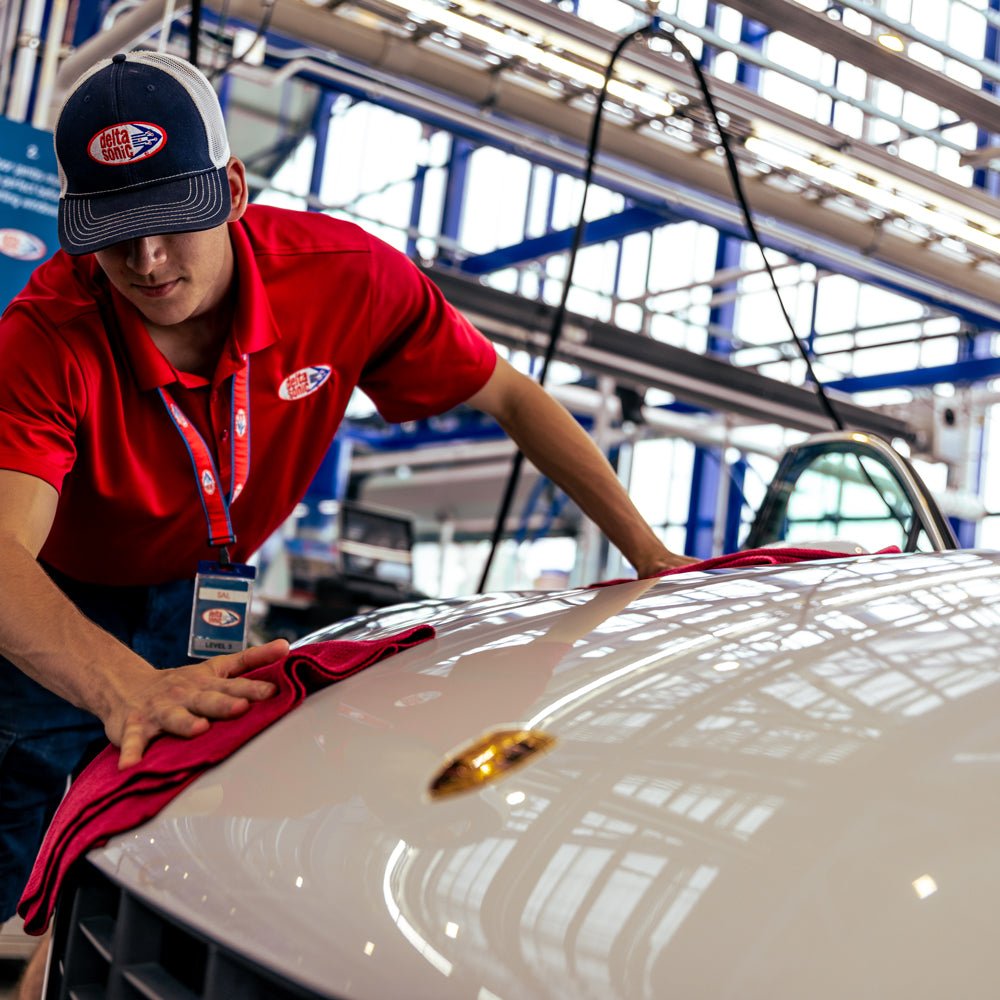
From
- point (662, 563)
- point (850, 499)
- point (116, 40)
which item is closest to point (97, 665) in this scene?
point (662, 563)

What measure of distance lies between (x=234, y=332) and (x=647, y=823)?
1.02 m

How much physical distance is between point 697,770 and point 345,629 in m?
0.91

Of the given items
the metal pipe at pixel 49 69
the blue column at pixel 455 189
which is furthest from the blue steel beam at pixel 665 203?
the blue column at pixel 455 189

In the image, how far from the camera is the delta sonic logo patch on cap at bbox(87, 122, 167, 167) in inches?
56.8

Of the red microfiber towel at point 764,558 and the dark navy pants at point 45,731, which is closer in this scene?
the red microfiber towel at point 764,558

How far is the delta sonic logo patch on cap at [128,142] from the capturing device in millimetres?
1442

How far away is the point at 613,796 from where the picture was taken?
0.77 metres

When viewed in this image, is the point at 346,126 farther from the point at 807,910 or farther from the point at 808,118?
the point at 807,910

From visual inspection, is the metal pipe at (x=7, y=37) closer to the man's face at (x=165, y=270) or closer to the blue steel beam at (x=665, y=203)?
the blue steel beam at (x=665, y=203)

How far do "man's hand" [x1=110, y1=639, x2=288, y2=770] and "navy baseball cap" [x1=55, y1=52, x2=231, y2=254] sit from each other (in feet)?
1.73

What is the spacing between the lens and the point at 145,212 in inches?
55.2

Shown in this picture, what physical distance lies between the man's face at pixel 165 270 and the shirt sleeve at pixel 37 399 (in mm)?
104

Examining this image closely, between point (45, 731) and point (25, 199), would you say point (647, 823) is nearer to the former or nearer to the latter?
point (45, 731)

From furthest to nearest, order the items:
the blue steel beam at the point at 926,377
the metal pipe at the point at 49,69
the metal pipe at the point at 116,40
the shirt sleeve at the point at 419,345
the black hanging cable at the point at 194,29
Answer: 1. the blue steel beam at the point at 926,377
2. the metal pipe at the point at 49,69
3. the metal pipe at the point at 116,40
4. the black hanging cable at the point at 194,29
5. the shirt sleeve at the point at 419,345
